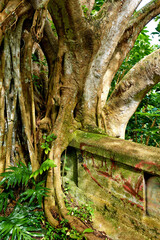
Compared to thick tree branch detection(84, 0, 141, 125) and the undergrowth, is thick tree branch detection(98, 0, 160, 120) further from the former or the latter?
the undergrowth

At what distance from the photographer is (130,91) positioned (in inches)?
101

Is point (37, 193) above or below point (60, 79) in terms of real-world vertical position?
below

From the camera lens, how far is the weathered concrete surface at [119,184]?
1441mm

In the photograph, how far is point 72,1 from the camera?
79.4 inches

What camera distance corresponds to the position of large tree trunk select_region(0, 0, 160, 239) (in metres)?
1.94

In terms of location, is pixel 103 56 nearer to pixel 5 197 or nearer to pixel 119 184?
pixel 119 184

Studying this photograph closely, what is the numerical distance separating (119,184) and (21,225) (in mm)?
1011

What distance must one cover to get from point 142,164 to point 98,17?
2165 millimetres

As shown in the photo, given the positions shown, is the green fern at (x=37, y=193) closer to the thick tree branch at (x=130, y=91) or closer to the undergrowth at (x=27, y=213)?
the undergrowth at (x=27, y=213)

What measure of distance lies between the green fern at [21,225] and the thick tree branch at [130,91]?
1.48 m

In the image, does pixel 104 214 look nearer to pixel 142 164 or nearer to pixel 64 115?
pixel 142 164

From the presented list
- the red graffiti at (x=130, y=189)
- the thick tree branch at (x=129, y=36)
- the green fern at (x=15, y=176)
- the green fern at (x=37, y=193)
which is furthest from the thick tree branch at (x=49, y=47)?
the red graffiti at (x=130, y=189)

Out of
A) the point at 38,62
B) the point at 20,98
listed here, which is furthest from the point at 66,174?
the point at 38,62

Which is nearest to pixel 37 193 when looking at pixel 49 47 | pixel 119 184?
pixel 119 184
